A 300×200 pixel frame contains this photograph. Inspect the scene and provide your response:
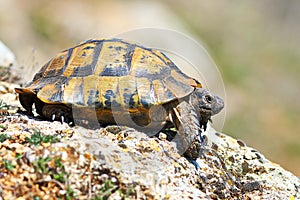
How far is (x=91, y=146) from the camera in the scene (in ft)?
15.7

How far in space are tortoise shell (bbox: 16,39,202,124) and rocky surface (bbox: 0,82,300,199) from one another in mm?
314

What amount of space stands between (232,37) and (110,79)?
87.1ft

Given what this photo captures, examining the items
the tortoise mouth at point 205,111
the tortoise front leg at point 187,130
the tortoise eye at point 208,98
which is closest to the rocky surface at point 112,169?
the tortoise front leg at point 187,130

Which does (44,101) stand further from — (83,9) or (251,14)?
(251,14)

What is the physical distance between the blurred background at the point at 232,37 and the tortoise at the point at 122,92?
399 inches

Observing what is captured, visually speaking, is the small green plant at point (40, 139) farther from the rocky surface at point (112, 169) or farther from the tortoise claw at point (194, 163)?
the tortoise claw at point (194, 163)

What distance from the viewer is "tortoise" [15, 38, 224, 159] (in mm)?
5617

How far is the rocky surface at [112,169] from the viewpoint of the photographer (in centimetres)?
429

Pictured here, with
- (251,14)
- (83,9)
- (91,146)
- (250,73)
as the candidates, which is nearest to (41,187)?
(91,146)

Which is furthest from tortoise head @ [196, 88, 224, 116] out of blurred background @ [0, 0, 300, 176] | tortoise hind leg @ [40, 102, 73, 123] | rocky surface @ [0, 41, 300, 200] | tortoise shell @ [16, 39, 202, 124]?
blurred background @ [0, 0, 300, 176]

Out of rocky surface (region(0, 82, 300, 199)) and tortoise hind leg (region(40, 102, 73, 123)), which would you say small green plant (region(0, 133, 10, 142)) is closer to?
rocky surface (region(0, 82, 300, 199))

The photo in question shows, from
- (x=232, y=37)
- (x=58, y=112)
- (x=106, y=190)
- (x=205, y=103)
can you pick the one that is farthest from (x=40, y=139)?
(x=232, y=37)

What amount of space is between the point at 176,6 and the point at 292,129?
13.3 m

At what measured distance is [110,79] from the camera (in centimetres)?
574
